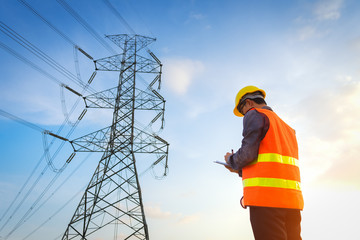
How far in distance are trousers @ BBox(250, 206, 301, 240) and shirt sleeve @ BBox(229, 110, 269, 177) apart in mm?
383

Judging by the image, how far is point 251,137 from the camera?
6.09 feet

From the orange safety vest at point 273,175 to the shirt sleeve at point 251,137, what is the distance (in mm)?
45

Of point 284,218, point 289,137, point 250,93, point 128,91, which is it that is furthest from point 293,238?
point 128,91

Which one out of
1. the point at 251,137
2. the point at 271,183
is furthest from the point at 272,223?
the point at 251,137

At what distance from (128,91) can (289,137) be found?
11.2m

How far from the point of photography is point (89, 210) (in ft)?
30.9

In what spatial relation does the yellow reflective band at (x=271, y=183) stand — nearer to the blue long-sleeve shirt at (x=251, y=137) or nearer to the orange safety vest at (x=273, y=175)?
the orange safety vest at (x=273, y=175)

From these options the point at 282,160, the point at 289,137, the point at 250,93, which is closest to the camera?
the point at 282,160

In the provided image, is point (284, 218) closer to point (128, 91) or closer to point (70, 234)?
point (70, 234)

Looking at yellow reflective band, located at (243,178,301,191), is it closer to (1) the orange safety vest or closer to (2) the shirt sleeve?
(1) the orange safety vest

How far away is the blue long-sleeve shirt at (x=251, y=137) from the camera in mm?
1829

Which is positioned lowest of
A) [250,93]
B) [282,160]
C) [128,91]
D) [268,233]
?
[268,233]

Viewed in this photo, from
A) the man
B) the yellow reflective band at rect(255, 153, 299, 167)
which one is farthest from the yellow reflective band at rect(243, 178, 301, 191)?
the yellow reflective band at rect(255, 153, 299, 167)

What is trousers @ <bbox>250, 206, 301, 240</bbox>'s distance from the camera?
1598 mm
